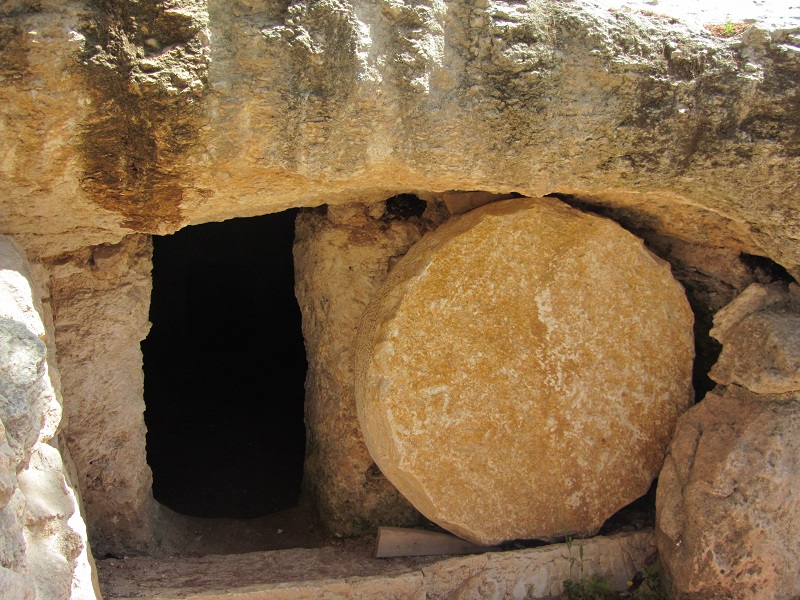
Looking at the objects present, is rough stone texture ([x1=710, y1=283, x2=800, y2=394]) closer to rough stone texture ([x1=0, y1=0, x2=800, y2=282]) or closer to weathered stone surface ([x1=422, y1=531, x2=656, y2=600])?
rough stone texture ([x1=0, y1=0, x2=800, y2=282])

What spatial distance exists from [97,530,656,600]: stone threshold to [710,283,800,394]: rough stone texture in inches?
23.8

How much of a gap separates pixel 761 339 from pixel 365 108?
1350 mm

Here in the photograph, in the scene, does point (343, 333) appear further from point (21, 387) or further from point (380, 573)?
point (21, 387)

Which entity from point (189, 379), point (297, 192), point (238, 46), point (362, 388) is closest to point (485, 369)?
point (362, 388)

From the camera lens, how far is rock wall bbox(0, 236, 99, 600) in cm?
158

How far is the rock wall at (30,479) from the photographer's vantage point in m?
1.58

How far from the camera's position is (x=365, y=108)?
214cm

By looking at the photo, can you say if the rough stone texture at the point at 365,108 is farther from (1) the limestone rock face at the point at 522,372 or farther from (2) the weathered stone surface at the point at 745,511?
(2) the weathered stone surface at the point at 745,511

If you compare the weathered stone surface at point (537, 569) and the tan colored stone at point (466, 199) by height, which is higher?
the tan colored stone at point (466, 199)

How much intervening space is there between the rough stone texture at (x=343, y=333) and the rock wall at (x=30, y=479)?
3.61 feet

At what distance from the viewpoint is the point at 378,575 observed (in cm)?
260

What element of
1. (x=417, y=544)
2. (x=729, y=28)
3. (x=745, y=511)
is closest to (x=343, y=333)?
(x=417, y=544)

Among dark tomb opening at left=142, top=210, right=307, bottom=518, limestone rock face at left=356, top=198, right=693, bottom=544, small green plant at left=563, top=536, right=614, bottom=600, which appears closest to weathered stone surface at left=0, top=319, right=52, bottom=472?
limestone rock face at left=356, top=198, right=693, bottom=544

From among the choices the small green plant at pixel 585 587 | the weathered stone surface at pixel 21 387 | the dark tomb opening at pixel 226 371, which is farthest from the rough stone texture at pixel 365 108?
the dark tomb opening at pixel 226 371
